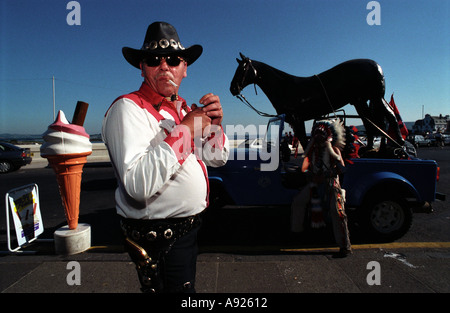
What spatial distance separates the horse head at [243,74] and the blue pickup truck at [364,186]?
36.6 inches

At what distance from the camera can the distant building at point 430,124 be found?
57156 millimetres

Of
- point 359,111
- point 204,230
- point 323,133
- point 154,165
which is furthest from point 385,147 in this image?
point 154,165

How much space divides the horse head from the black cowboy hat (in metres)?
2.66

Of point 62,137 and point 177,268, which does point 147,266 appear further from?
point 62,137

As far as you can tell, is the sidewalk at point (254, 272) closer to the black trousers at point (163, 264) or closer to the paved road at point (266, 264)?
the paved road at point (266, 264)

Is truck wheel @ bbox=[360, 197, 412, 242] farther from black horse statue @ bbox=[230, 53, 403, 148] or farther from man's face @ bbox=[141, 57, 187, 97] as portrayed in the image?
man's face @ bbox=[141, 57, 187, 97]

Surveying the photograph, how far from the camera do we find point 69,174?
123 inches

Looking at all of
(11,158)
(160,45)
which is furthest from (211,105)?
(11,158)

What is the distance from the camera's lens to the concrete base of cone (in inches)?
137

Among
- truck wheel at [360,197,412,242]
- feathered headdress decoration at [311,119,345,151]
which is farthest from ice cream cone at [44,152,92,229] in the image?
truck wheel at [360,197,412,242]

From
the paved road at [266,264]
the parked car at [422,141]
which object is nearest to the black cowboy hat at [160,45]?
the paved road at [266,264]

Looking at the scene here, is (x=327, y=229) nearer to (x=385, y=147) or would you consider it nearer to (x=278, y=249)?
(x=278, y=249)

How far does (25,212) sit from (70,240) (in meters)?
0.88
